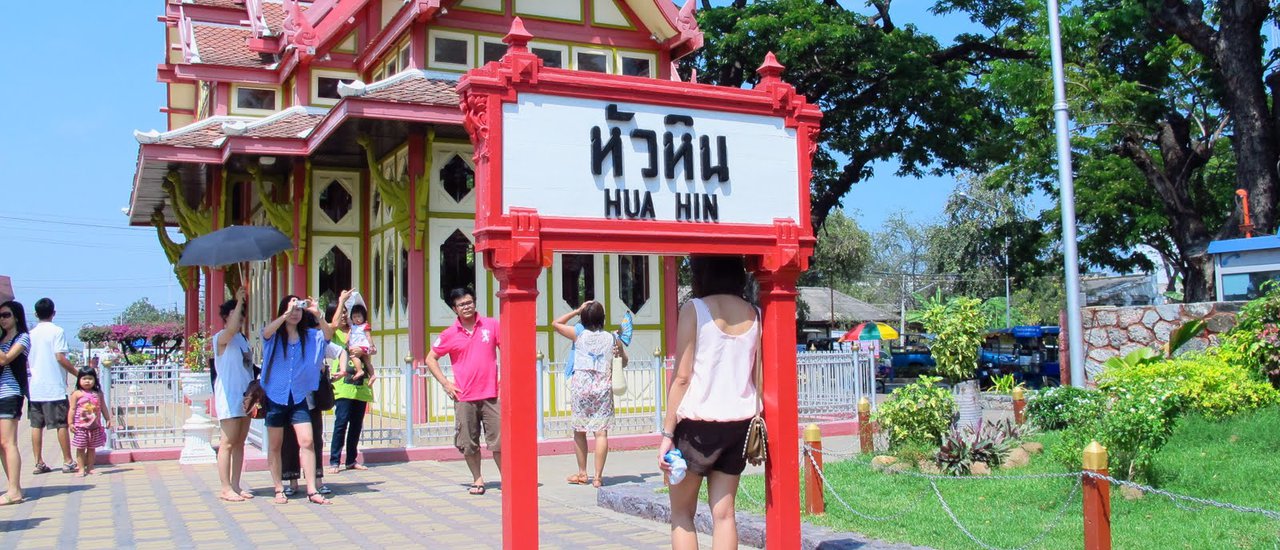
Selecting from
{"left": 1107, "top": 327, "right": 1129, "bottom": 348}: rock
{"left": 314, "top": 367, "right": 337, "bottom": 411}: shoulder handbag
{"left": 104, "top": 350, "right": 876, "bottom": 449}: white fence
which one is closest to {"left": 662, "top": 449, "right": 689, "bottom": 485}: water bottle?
Result: {"left": 314, "top": 367, "right": 337, "bottom": 411}: shoulder handbag

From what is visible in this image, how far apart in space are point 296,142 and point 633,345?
19.9ft

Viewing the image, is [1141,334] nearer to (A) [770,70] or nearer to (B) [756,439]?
(A) [770,70]

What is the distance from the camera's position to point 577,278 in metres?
16.4

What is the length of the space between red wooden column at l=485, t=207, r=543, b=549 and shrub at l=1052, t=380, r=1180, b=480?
4095 millimetres

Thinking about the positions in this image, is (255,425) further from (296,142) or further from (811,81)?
(811,81)

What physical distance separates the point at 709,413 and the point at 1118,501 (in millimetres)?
3989

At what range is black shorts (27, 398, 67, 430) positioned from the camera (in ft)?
33.1

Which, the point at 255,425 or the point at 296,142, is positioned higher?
the point at 296,142

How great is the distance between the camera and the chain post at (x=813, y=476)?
7414mm

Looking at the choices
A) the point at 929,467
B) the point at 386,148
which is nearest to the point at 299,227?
the point at 386,148

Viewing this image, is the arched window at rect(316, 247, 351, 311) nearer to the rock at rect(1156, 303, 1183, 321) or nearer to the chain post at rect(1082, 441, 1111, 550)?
the rock at rect(1156, 303, 1183, 321)

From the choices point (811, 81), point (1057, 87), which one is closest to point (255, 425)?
point (1057, 87)

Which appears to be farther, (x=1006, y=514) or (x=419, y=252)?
(x=419, y=252)

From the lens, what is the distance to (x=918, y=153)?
26094mm
